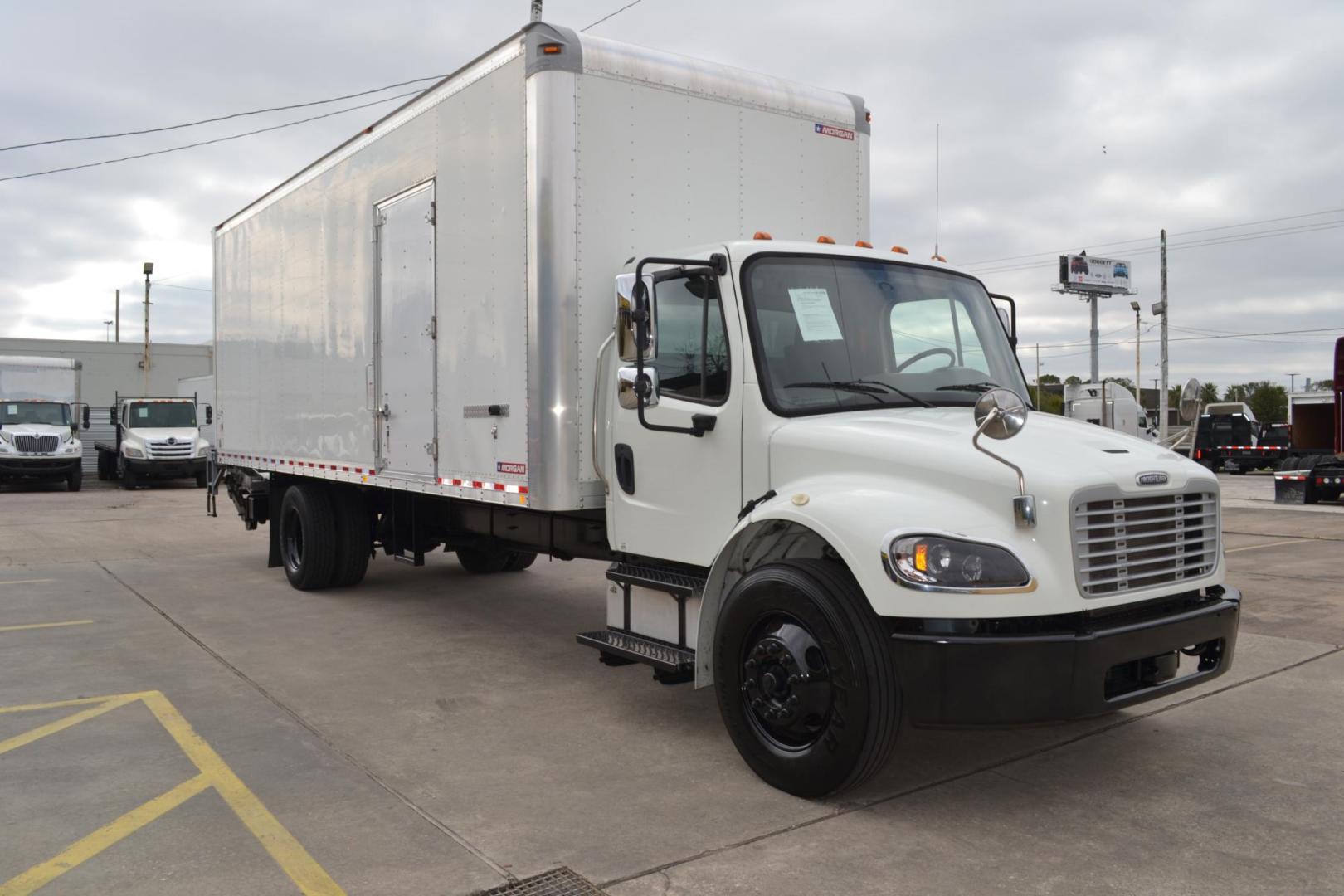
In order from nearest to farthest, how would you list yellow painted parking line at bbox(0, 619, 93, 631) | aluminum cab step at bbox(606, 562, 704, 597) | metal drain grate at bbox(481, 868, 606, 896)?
metal drain grate at bbox(481, 868, 606, 896)
aluminum cab step at bbox(606, 562, 704, 597)
yellow painted parking line at bbox(0, 619, 93, 631)

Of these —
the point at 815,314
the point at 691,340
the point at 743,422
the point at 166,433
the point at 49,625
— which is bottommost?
the point at 49,625

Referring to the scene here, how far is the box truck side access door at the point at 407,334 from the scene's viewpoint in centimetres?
720

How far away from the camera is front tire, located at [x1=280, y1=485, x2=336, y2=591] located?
9.66 metres

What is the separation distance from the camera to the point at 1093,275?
2712 inches

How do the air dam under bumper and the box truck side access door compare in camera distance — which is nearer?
the air dam under bumper

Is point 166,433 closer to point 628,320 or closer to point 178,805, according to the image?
point 178,805

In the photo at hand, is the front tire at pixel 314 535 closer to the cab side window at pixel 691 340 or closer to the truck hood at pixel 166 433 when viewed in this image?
the cab side window at pixel 691 340

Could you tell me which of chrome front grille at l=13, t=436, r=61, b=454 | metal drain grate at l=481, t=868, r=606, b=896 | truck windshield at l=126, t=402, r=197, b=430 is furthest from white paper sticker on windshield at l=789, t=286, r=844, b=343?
truck windshield at l=126, t=402, r=197, b=430

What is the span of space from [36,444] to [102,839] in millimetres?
24932

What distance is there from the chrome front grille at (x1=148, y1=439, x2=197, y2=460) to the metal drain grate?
26.1 metres

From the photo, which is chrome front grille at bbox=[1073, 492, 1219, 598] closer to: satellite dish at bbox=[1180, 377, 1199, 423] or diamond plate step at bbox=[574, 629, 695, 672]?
satellite dish at bbox=[1180, 377, 1199, 423]

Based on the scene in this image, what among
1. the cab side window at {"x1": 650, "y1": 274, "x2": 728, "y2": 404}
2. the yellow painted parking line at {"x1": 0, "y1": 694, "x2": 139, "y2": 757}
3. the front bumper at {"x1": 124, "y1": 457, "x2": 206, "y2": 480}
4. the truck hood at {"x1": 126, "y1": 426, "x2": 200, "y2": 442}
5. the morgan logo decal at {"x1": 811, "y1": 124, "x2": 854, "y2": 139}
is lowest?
the yellow painted parking line at {"x1": 0, "y1": 694, "x2": 139, "y2": 757}

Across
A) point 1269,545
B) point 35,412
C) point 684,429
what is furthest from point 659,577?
point 35,412

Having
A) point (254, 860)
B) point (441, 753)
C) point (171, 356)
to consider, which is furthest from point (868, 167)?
point (171, 356)
